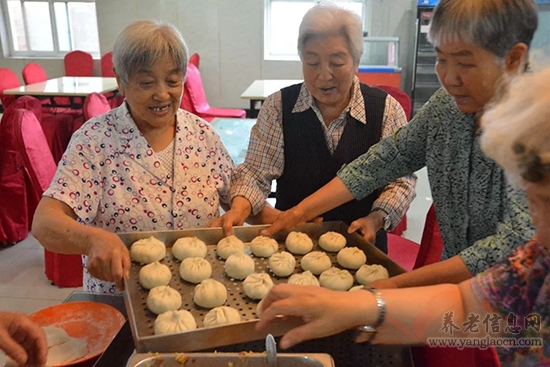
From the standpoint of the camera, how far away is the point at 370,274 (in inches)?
48.5

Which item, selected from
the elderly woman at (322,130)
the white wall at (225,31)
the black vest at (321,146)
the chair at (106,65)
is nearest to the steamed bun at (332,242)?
the elderly woman at (322,130)

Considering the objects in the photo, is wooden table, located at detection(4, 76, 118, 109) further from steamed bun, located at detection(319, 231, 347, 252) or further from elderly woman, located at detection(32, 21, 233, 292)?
steamed bun, located at detection(319, 231, 347, 252)

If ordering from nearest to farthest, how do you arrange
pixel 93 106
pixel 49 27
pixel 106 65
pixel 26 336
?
pixel 26 336 < pixel 93 106 < pixel 106 65 < pixel 49 27

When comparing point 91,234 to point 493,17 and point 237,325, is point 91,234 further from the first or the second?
point 493,17

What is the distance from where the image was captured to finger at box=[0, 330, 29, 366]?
902 mm

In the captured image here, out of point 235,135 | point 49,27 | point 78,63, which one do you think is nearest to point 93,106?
point 235,135

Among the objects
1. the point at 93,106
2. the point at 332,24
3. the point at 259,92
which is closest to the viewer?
the point at 332,24

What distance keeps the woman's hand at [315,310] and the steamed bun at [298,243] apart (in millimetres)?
526

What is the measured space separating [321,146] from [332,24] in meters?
0.42

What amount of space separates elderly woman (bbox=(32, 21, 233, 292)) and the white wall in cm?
574

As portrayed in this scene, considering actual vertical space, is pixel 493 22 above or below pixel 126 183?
above

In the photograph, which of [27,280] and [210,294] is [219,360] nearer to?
[210,294]

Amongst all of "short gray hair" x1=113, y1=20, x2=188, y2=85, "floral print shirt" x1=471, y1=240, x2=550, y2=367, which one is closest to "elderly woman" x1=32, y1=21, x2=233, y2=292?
"short gray hair" x1=113, y1=20, x2=188, y2=85

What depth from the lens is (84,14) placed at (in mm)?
7219
